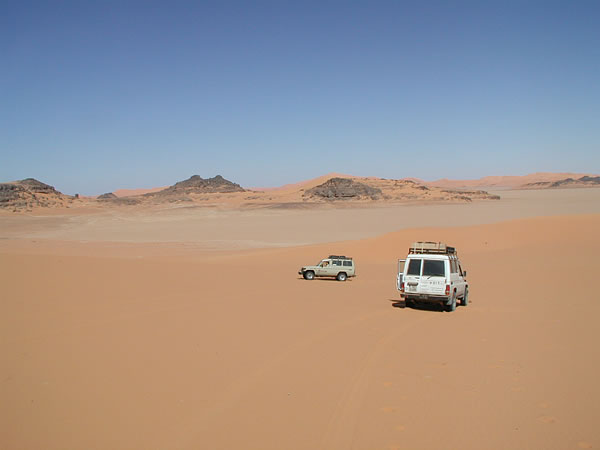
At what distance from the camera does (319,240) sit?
1853 inches

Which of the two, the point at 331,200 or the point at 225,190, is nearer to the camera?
the point at 331,200

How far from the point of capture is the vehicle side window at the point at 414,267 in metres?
14.5

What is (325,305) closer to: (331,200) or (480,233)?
(480,233)

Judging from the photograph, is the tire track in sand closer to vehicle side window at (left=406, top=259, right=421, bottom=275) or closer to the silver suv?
vehicle side window at (left=406, top=259, right=421, bottom=275)

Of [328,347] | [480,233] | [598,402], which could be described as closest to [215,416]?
[328,347]

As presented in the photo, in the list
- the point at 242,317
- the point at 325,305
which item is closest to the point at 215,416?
the point at 242,317

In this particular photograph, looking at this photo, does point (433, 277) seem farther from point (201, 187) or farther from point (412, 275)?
point (201, 187)

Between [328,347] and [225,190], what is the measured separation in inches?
4280

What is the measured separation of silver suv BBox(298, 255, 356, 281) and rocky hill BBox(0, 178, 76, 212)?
2419 inches

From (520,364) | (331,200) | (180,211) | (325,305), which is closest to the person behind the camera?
(520,364)

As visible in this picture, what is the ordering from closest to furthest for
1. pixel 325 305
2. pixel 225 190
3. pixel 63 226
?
1. pixel 325 305
2. pixel 63 226
3. pixel 225 190

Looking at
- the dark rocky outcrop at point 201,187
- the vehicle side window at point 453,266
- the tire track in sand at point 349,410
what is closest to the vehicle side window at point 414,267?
the vehicle side window at point 453,266

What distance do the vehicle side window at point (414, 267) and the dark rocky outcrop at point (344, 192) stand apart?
81.6 meters

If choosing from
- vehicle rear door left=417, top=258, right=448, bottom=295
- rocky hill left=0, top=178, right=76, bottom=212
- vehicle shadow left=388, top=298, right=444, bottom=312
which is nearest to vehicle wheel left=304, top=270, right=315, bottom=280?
vehicle shadow left=388, top=298, right=444, bottom=312
